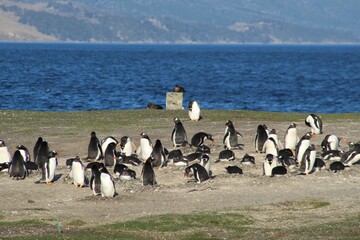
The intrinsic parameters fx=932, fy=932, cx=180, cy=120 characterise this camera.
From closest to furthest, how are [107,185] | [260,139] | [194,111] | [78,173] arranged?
[107,185], [78,173], [260,139], [194,111]

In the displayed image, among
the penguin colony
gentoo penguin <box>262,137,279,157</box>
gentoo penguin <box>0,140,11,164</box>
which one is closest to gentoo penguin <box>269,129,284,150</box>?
the penguin colony

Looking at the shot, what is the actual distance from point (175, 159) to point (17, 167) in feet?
15.5

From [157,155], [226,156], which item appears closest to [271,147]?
[226,156]

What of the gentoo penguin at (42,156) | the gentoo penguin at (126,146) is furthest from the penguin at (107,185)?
the gentoo penguin at (126,146)

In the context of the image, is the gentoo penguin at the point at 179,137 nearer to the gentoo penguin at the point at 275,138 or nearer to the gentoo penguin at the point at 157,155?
the gentoo penguin at the point at 275,138

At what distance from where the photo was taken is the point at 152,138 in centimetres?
3262

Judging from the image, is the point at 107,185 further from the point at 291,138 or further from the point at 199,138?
the point at 291,138

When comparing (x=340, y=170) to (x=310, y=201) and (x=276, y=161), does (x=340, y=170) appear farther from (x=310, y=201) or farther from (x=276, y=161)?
(x=310, y=201)

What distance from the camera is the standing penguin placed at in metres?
29.8

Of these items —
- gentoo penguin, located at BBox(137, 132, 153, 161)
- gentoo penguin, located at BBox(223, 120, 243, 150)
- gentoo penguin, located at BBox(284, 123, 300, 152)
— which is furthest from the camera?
gentoo penguin, located at BBox(223, 120, 243, 150)

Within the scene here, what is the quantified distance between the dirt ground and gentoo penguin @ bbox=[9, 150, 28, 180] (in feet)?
0.70

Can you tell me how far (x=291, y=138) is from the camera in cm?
2992

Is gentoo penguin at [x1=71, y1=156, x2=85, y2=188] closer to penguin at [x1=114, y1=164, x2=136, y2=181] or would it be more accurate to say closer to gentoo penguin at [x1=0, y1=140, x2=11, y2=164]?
penguin at [x1=114, y1=164, x2=136, y2=181]

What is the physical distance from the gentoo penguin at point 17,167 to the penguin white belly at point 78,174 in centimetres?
169
